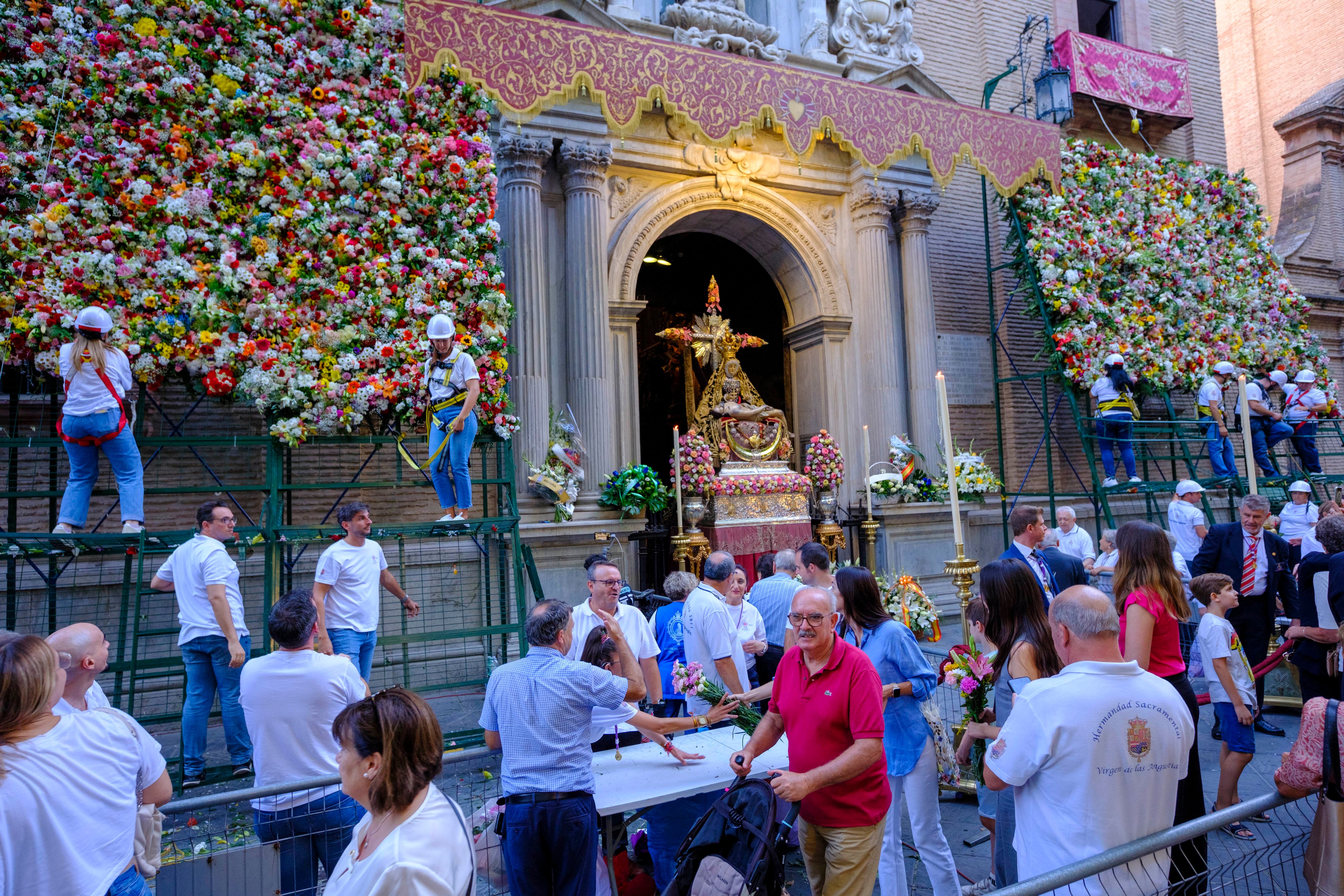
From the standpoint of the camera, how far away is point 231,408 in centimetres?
909

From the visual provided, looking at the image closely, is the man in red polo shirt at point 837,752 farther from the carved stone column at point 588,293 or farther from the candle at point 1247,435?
the carved stone column at point 588,293

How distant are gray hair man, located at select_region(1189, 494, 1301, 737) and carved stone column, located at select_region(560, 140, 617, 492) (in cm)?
649

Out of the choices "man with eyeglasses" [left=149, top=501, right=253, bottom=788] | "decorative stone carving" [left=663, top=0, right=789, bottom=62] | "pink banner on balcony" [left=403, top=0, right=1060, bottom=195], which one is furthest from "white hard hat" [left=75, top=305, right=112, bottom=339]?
"decorative stone carving" [left=663, top=0, right=789, bottom=62]

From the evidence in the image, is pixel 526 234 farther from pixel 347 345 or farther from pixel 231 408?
pixel 231 408

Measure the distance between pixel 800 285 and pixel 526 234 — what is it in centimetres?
462

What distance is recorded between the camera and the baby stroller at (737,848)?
9.53 ft

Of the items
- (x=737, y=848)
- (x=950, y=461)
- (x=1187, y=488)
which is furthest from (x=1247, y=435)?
(x=737, y=848)

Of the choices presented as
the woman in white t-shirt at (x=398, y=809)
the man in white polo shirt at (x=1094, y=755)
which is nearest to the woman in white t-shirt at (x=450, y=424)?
the woman in white t-shirt at (x=398, y=809)

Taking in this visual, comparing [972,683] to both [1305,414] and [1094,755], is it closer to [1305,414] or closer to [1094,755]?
[1094,755]

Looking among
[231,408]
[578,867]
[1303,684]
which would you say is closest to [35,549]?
[231,408]

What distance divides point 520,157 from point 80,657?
8592mm

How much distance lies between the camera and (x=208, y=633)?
5.80m

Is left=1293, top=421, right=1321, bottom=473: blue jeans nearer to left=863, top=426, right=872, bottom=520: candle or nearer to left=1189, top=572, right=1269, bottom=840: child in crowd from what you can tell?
left=863, top=426, right=872, bottom=520: candle

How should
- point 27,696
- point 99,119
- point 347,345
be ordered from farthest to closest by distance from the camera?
point 347,345 < point 99,119 < point 27,696
